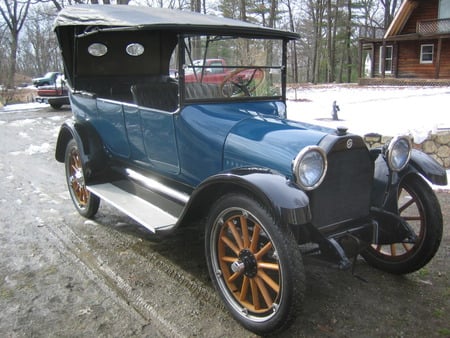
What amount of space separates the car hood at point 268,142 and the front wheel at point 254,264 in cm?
35

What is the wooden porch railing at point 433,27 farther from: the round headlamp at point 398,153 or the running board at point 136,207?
the running board at point 136,207

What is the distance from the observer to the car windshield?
343 cm

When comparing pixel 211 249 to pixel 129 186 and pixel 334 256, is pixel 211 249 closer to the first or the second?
pixel 334 256

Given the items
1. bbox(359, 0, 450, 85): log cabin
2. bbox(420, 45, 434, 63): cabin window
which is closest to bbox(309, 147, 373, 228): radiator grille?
bbox(359, 0, 450, 85): log cabin

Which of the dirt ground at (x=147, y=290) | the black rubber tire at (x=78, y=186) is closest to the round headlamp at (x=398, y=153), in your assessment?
the dirt ground at (x=147, y=290)

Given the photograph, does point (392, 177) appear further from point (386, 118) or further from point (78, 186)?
point (386, 118)

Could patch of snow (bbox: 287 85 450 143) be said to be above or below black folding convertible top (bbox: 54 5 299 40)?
below

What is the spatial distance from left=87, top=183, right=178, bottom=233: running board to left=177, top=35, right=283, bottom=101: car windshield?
101 centimetres

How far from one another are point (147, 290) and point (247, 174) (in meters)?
1.20

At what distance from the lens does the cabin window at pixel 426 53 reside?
22000mm

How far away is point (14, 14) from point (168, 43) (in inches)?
1083

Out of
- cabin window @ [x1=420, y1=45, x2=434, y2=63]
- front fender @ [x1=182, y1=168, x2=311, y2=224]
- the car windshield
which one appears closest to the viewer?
front fender @ [x1=182, y1=168, x2=311, y2=224]

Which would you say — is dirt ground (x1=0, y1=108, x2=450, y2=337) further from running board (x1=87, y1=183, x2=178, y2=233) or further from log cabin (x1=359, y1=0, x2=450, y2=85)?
log cabin (x1=359, y1=0, x2=450, y2=85)

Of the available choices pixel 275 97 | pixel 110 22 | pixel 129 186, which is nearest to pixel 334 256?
pixel 275 97
